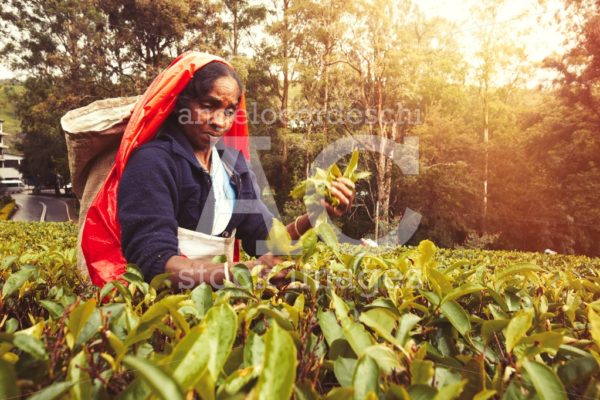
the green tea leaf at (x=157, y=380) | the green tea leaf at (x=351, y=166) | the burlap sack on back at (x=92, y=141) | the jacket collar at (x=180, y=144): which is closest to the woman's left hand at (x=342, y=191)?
the green tea leaf at (x=351, y=166)

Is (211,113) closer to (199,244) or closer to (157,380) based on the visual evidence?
(199,244)

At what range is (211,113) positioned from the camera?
6.89ft

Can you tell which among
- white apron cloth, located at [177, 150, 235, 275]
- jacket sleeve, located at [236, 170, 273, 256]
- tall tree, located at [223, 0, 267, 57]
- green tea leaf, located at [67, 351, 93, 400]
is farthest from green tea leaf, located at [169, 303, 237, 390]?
tall tree, located at [223, 0, 267, 57]

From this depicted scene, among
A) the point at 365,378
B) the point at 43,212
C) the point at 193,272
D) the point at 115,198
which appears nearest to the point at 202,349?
the point at 365,378

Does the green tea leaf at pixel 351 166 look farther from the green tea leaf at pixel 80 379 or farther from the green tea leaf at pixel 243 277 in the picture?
the green tea leaf at pixel 80 379

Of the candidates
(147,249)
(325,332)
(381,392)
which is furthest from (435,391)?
(147,249)

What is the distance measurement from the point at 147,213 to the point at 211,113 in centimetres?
63

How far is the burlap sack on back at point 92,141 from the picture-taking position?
7.04 ft

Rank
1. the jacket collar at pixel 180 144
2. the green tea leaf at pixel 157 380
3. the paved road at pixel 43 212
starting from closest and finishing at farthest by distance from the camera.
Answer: the green tea leaf at pixel 157 380
the jacket collar at pixel 180 144
the paved road at pixel 43 212

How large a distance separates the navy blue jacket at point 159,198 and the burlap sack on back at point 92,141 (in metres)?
0.31

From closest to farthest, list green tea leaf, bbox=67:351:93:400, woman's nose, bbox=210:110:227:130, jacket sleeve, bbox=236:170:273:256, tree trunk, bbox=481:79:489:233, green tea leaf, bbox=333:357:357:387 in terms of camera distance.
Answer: green tea leaf, bbox=67:351:93:400 < green tea leaf, bbox=333:357:357:387 < woman's nose, bbox=210:110:227:130 < jacket sleeve, bbox=236:170:273:256 < tree trunk, bbox=481:79:489:233

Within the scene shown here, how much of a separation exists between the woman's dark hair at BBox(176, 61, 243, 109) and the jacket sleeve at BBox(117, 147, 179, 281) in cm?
39

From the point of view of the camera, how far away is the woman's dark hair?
207 cm

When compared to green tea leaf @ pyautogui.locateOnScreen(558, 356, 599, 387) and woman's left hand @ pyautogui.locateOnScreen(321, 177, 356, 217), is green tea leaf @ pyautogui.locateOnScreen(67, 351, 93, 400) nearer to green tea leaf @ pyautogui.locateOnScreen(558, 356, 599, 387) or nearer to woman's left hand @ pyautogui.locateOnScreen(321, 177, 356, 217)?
green tea leaf @ pyautogui.locateOnScreen(558, 356, 599, 387)
